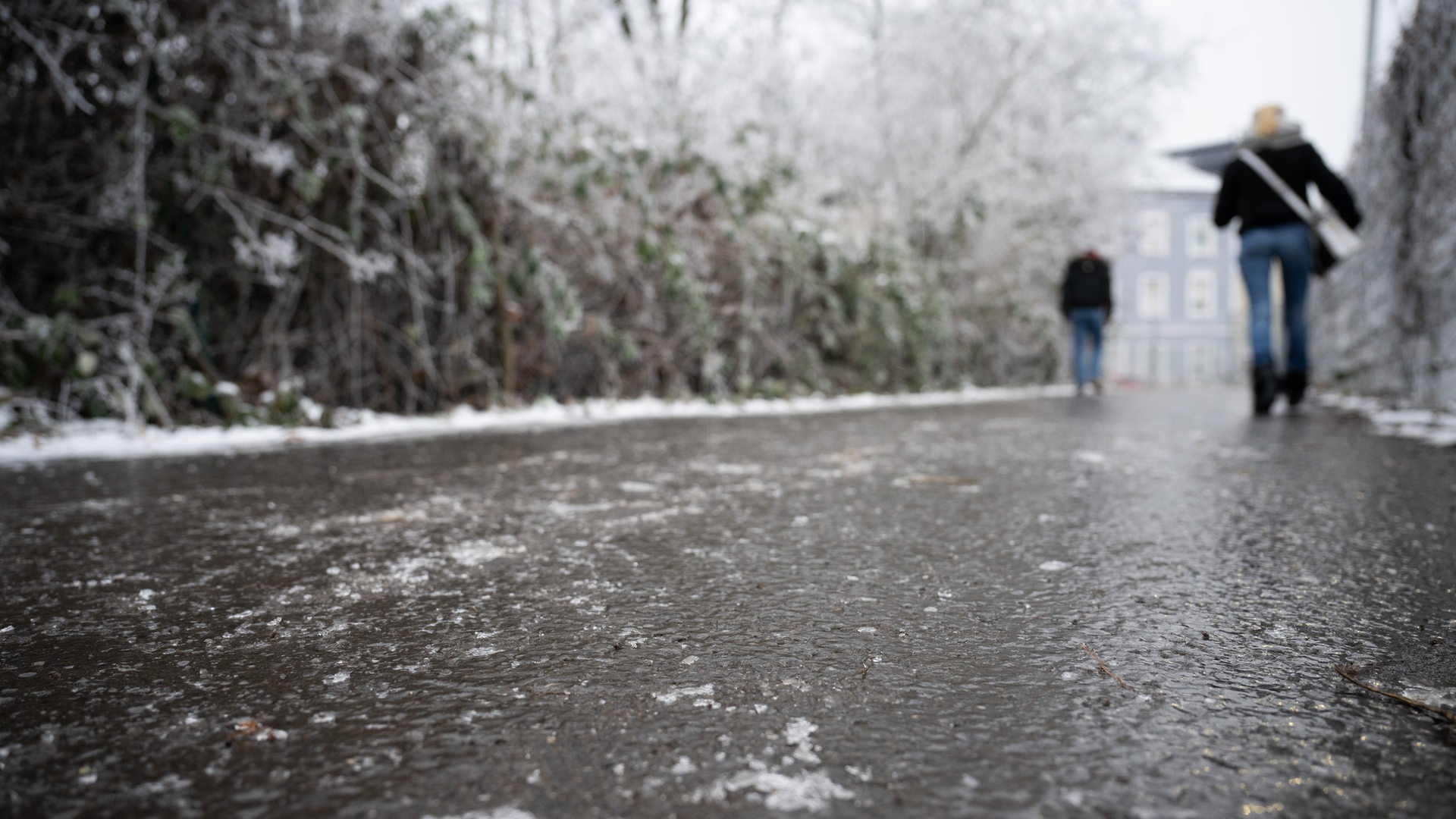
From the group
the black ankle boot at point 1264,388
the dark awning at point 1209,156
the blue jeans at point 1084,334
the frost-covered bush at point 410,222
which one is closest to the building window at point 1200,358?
the dark awning at point 1209,156

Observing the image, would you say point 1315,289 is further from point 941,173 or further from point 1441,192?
point 1441,192

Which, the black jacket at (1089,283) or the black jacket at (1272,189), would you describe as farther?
the black jacket at (1089,283)

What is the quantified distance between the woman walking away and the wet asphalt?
338 cm

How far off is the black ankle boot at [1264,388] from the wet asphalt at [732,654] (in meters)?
3.50

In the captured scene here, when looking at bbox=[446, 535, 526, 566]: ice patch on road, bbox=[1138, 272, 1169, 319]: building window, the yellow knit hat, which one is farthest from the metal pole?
bbox=[1138, 272, 1169, 319]: building window

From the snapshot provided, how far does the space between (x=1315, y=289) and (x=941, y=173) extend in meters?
4.84

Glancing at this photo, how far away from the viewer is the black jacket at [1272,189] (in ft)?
16.5

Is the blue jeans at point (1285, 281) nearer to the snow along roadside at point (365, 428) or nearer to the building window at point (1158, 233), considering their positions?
the snow along roadside at point (365, 428)

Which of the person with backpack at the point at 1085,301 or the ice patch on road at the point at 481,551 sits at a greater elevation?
Result: the person with backpack at the point at 1085,301

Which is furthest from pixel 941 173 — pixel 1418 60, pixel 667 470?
pixel 667 470

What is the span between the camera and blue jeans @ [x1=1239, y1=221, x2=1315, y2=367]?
5.23m

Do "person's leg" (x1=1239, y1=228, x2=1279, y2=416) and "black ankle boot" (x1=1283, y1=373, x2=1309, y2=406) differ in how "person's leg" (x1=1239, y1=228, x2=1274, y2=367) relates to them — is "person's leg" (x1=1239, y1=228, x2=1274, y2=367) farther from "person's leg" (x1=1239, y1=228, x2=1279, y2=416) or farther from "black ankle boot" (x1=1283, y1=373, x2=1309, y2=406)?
→ "black ankle boot" (x1=1283, y1=373, x2=1309, y2=406)

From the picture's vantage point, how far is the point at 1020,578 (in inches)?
60.1

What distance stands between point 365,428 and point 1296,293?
5.47 m
